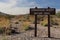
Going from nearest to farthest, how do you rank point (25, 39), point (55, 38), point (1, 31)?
point (25, 39) < point (55, 38) < point (1, 31)

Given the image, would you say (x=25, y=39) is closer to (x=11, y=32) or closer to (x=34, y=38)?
(x=34, y=38)

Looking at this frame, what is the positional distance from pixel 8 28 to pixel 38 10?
4.00m

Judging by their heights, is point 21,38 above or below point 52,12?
below

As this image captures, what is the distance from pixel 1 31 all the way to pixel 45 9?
478 centimetres

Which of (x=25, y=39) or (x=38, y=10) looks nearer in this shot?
(x=25, y=39)

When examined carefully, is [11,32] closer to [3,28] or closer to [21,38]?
[3,28]

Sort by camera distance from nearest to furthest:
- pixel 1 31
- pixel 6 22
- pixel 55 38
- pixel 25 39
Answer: pixel 25 39 < pixel 55 38 < pixel 1 31 < pixel 6 22

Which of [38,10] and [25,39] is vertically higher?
[38,10]

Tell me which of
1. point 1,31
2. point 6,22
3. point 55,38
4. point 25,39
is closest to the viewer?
point 25,39

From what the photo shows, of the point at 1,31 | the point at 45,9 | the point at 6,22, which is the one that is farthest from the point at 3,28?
the point at 45,9

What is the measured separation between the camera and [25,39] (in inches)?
803

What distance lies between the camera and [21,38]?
20797 millimetres

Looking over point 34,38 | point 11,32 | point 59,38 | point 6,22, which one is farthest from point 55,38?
point 6,22

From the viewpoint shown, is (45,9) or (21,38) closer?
(21,38)
